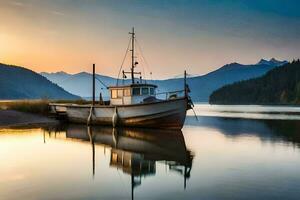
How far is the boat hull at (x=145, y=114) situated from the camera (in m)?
37.7

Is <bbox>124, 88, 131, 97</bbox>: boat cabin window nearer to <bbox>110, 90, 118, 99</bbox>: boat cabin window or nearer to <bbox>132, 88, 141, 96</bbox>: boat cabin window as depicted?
<bbox>132, 88, 141, 96</bbox>: boat cabin window

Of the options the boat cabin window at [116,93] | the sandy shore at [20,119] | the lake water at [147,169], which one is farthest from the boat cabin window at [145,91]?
the sandy shore at [20,119]

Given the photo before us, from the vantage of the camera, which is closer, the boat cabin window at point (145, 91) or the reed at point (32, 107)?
the boat cabin window at point (145, 91)

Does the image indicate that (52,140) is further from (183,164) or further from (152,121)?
(183,164)

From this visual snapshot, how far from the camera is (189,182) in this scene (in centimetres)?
1577

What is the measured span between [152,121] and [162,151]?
14.2m

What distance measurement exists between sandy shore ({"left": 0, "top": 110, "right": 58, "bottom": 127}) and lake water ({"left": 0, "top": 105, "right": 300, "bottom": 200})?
13.8 metres

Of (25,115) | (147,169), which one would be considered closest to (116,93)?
(25,115)

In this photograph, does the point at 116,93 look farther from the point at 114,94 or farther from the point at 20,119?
the point at 20,119

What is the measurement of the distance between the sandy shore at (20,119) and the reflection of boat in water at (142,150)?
11.8 m

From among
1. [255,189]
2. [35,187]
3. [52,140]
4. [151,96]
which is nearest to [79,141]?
[52,140]

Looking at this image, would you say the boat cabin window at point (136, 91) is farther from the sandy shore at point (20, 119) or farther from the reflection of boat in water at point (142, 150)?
the sandy shore at point (20, 119)

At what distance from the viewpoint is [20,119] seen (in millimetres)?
47438

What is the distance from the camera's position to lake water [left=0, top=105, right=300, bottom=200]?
14070 millimetres
